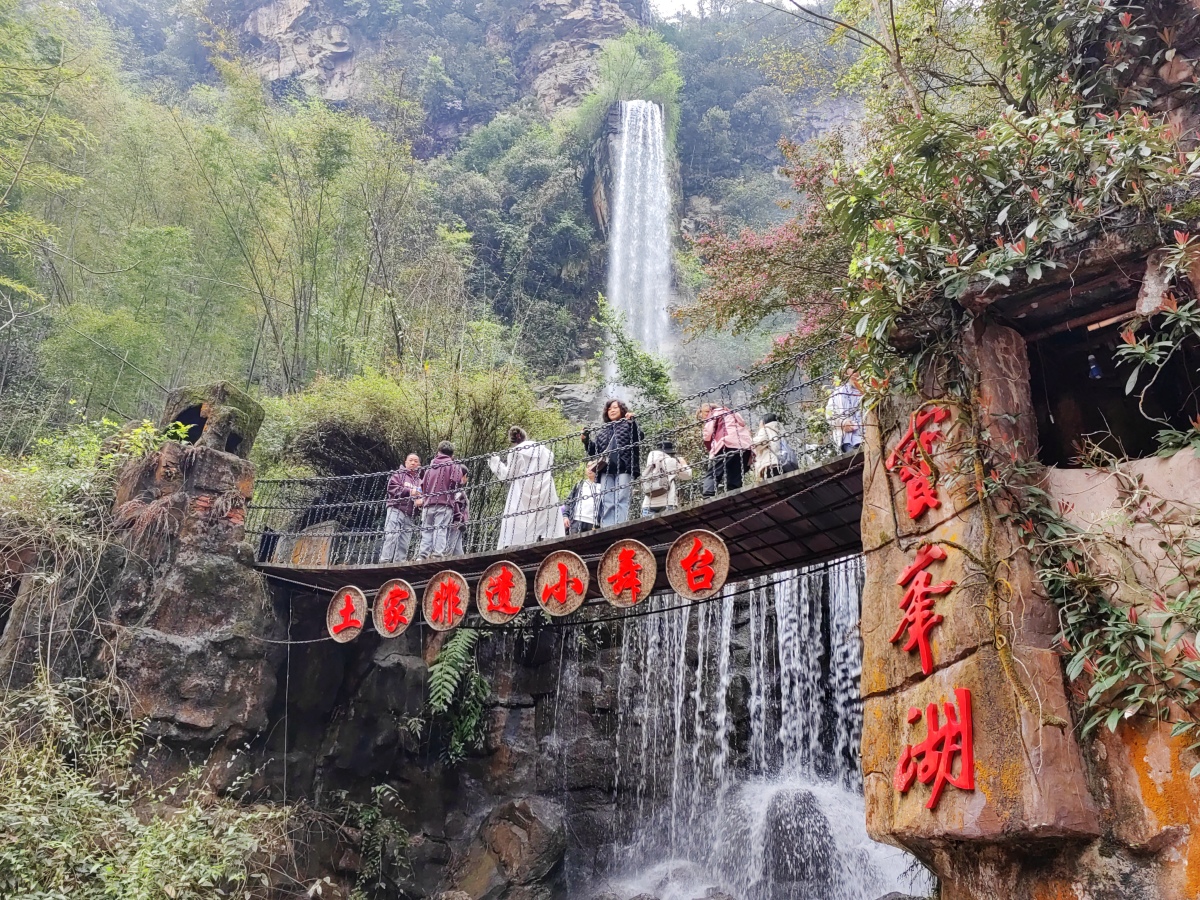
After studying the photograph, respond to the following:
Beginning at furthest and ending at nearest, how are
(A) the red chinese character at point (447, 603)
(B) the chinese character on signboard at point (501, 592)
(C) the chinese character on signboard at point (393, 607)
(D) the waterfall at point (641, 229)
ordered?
(D) the waterfall at point (641, 229)
(C) the chinese character on signboard at point (393, 607)
(A) the red chinese character at point (447, 603)
(B) the chinese character on signboard at point (501, 592)

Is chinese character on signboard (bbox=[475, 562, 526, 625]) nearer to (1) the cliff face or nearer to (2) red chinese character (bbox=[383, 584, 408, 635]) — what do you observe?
(2) red chinese character (bbox=[383, 584, 408, 635])

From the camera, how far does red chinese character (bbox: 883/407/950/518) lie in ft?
10.4

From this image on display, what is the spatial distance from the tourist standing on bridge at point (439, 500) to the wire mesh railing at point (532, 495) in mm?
12

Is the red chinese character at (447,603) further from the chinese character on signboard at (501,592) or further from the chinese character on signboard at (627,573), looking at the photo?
the chinese character on signboard at (627,573)

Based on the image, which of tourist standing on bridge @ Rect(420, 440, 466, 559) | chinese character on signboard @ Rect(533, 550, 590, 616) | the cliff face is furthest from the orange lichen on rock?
the cliff face

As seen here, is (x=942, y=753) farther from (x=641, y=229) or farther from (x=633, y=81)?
(x=633, y=81)

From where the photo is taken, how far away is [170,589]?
260 inches

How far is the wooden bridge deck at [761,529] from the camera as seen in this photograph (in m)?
4.43

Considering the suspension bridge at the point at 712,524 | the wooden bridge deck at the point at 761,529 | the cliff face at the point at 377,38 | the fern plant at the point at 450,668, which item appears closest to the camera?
the wooden bridge deck at the point at 761,529

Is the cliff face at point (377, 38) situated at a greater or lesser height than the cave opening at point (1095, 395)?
greater

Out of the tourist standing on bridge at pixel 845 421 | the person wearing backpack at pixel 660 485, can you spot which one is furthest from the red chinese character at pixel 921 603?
the person wearing backpack at pixel 660 485

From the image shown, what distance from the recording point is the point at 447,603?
5719 mm

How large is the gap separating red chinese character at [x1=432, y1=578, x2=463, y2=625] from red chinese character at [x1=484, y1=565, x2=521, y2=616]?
30 cm

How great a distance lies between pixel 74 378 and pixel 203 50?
22.8 m
